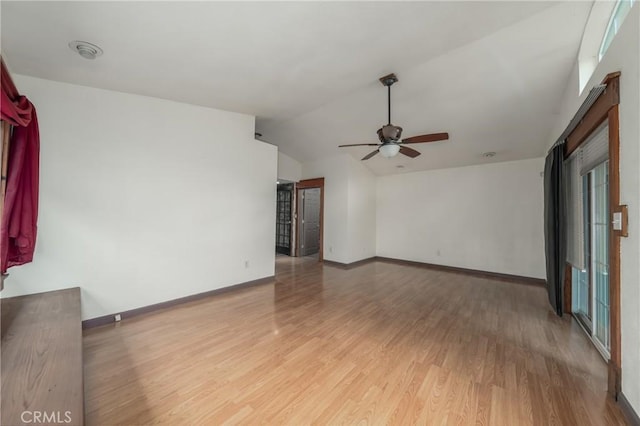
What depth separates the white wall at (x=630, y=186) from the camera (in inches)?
55.9

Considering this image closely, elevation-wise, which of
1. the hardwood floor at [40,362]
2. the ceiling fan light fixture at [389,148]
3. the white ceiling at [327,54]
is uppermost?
the white ceiling at [327,54]

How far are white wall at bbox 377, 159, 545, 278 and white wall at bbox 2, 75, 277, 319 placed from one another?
3.81 metres

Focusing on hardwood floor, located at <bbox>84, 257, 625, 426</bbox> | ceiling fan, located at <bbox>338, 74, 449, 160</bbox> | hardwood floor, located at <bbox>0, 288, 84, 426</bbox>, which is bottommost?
hardwood floor, located at <bbox>84, 257, 625, 426</bbox>

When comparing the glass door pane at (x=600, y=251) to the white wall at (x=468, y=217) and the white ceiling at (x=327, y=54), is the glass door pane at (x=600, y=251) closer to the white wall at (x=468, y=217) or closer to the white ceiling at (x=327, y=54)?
the white ceiling at (x=327, y=54)

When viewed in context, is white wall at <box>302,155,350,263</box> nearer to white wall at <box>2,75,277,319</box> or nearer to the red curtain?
white wall at <box>2,75,277,319</box>

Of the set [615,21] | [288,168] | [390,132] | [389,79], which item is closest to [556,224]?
[615,21]

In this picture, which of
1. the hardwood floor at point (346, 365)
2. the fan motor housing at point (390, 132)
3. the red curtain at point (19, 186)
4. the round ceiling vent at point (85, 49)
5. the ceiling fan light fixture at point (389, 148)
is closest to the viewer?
the hardwood floor at point (346, 365)

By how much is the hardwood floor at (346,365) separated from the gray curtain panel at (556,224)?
362 millimetres

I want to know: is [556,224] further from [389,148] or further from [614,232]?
[389,148]

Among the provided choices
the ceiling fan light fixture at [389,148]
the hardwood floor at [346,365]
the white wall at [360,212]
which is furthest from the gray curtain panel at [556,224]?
the white wall at [360,212]

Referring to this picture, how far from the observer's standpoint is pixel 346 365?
79.3 inches

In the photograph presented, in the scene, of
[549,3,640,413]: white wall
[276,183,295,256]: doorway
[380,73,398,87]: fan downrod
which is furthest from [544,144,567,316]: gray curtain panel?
[276,183,295,256]: doorway

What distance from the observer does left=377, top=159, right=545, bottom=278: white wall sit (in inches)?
178

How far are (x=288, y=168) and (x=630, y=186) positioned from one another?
221 inches
